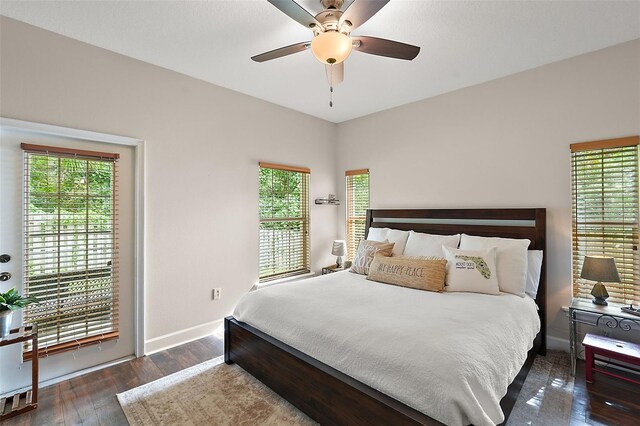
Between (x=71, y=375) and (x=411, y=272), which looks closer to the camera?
(x=71, y=375)

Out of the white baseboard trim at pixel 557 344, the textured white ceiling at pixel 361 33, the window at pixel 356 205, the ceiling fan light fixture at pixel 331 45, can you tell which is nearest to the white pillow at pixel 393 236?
the window at pixel 356 205

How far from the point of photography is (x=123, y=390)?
91.5 inches

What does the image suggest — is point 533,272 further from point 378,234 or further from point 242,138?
point 242,138

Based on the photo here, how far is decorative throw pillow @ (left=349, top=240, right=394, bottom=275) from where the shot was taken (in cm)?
337

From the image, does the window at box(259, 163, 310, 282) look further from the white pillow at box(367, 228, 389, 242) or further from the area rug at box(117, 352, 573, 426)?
the area rug at box(117, 352, 573, 426)

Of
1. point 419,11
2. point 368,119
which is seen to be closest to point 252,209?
point 368,119

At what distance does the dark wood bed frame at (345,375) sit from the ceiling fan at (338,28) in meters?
1.92

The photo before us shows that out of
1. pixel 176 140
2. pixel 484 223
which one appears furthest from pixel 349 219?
pixel 176 140

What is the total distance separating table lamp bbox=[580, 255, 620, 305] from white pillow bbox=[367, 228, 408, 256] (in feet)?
3.82

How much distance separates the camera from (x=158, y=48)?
2.66m

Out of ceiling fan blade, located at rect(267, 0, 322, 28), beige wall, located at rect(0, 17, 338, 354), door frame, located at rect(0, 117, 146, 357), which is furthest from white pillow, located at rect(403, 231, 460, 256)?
door frame, located at rect(0, 117, 146, 357)

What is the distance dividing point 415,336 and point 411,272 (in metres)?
1.17

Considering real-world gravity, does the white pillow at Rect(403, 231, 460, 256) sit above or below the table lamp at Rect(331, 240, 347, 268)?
above

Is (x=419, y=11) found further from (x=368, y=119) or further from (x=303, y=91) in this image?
(x=368, y=119)
